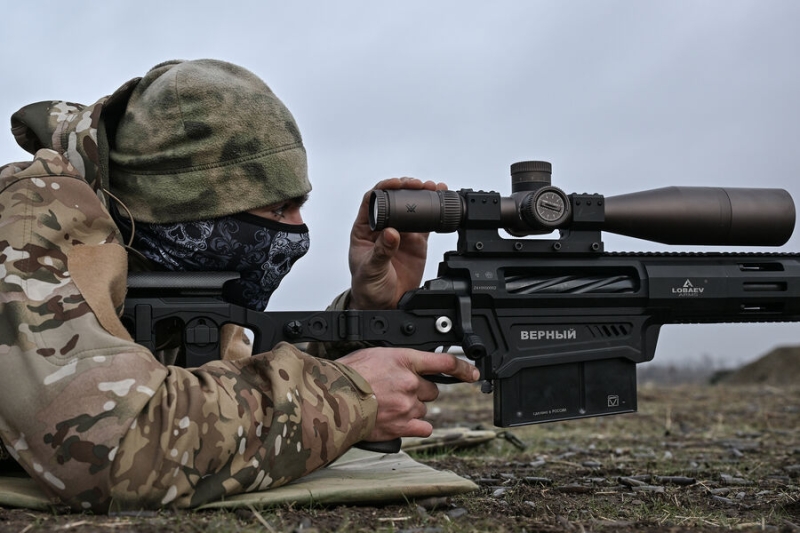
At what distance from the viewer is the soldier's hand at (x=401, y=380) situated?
358cm

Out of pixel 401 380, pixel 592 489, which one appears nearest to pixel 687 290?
pixel 592 489

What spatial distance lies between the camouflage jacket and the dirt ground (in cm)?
15

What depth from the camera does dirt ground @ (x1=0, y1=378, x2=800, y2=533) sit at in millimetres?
2867

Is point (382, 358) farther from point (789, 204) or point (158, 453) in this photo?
point (789, 204)

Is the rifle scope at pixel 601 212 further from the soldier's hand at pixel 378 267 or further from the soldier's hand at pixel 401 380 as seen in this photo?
the soldier's hand at pixel 401 380

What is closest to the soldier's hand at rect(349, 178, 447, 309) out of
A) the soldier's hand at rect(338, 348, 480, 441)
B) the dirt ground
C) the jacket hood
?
the soldier's hand at rect(338, 348, 480, 441)

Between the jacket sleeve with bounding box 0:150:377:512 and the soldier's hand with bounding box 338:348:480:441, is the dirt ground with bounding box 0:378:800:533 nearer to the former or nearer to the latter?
the jacket sleeve with bounding box 0:150:377:512

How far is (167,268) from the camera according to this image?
3.85 m

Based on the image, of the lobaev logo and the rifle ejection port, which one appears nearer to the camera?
the rifle ejection port

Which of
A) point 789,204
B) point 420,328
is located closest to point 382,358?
point 420,328

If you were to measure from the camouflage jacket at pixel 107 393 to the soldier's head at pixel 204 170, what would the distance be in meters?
0.47

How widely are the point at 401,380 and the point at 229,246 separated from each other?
1031 mm

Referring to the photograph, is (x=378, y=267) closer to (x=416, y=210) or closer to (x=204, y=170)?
(x=416, y=210)

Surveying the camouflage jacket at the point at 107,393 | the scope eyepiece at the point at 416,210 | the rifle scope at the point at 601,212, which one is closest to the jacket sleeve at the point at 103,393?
the camouflage jacket at the point at 107,393
